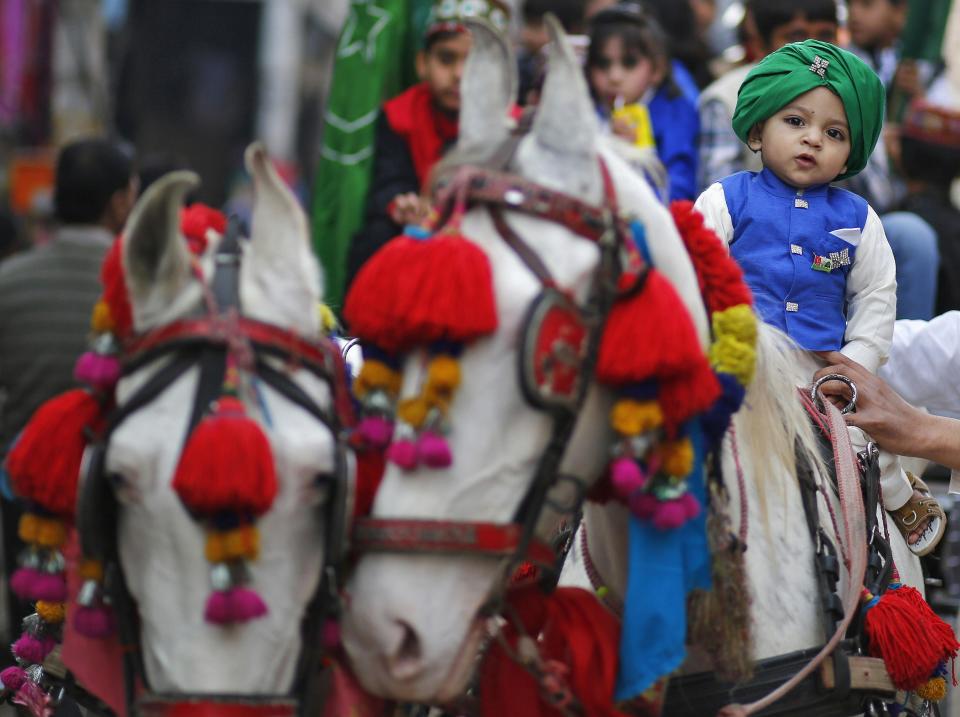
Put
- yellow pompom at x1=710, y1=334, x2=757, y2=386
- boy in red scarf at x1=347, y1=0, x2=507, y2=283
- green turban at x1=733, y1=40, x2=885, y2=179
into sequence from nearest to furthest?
1. yellow pompom at x1=710, y1=334, x2=757, y2=386
2. green turban at x1=733, y1=40, x2=885, y2=179
3. boy in red scarf at x1=347, y1=0, x2=507, y2=283

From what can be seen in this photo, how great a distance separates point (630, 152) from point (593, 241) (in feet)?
1.33

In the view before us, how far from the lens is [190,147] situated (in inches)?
784

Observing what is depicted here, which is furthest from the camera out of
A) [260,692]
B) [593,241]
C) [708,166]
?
[708,166]

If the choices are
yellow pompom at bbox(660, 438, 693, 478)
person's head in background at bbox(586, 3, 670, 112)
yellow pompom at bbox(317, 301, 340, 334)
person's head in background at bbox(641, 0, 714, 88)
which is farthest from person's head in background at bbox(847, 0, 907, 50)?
yellow pompom at bbox(660, 438, 693, 478)

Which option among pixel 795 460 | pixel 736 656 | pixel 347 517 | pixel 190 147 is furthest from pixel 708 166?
pixel 190 147

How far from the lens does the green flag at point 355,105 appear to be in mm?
6902

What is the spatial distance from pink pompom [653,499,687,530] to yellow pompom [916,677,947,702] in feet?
3.48

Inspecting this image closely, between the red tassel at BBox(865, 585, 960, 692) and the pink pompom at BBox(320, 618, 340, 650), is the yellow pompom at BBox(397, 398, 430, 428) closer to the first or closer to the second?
the pink pompom at BBox(320, 618, 340, 650)

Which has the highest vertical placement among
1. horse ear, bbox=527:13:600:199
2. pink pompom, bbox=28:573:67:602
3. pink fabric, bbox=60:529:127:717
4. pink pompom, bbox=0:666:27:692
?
horse ear, bbox=527:13:600:199

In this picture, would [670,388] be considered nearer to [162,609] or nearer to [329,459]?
[329,459]

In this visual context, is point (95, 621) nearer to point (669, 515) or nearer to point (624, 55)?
point (669, 515)

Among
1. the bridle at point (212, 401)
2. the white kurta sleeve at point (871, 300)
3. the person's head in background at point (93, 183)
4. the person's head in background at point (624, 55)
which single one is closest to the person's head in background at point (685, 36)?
the person's head in background at point (624, 55)

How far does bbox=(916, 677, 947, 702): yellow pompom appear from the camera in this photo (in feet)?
12.3

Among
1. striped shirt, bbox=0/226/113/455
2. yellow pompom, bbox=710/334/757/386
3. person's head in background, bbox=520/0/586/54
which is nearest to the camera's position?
yellow pompom, bbox=710/334/757/386
